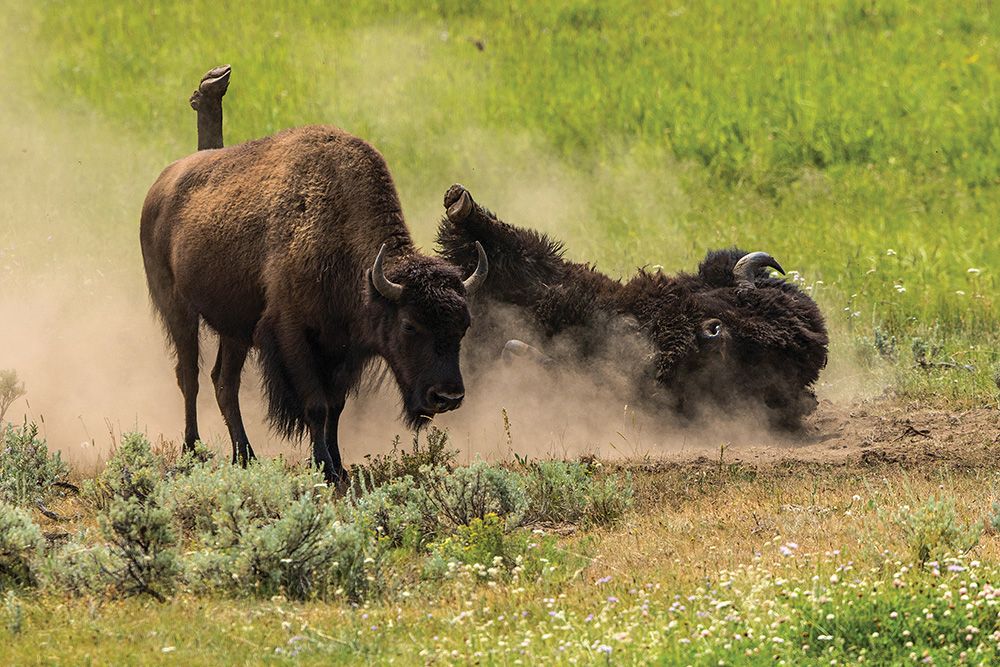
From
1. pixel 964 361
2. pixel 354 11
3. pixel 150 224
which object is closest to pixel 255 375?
pixel 150 224

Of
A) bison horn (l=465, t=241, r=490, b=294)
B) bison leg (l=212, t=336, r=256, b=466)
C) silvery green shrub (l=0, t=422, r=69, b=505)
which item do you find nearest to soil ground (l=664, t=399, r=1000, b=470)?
bison horn (l=465, t=241, r=490, b=294)

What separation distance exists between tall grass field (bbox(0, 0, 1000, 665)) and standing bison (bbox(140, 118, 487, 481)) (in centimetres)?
55

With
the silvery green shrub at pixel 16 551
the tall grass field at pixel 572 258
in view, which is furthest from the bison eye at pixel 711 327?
the silvery green shrub at pixel 16 551

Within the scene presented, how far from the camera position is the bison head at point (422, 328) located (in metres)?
6.57

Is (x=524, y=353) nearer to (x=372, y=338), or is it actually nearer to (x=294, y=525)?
(x=372, y=338)

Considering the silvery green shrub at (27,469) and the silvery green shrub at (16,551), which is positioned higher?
the silvery green shrub at (16,551)

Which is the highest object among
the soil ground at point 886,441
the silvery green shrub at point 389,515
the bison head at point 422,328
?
the bison head at point 422,328

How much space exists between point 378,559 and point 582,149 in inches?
494

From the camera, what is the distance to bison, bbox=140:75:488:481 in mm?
6746

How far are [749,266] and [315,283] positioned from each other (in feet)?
12.1

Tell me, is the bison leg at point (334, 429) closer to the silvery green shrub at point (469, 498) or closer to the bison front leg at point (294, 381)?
the bison front leg at point (294, 381)

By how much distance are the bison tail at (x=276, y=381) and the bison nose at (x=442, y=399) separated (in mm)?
1211

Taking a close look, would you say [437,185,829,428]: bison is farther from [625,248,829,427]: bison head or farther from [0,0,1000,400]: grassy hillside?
[0,0,1000,400]: grassy hillside

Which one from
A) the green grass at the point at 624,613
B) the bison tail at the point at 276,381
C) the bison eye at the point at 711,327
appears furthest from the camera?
the bison eye at the point at 711,327
